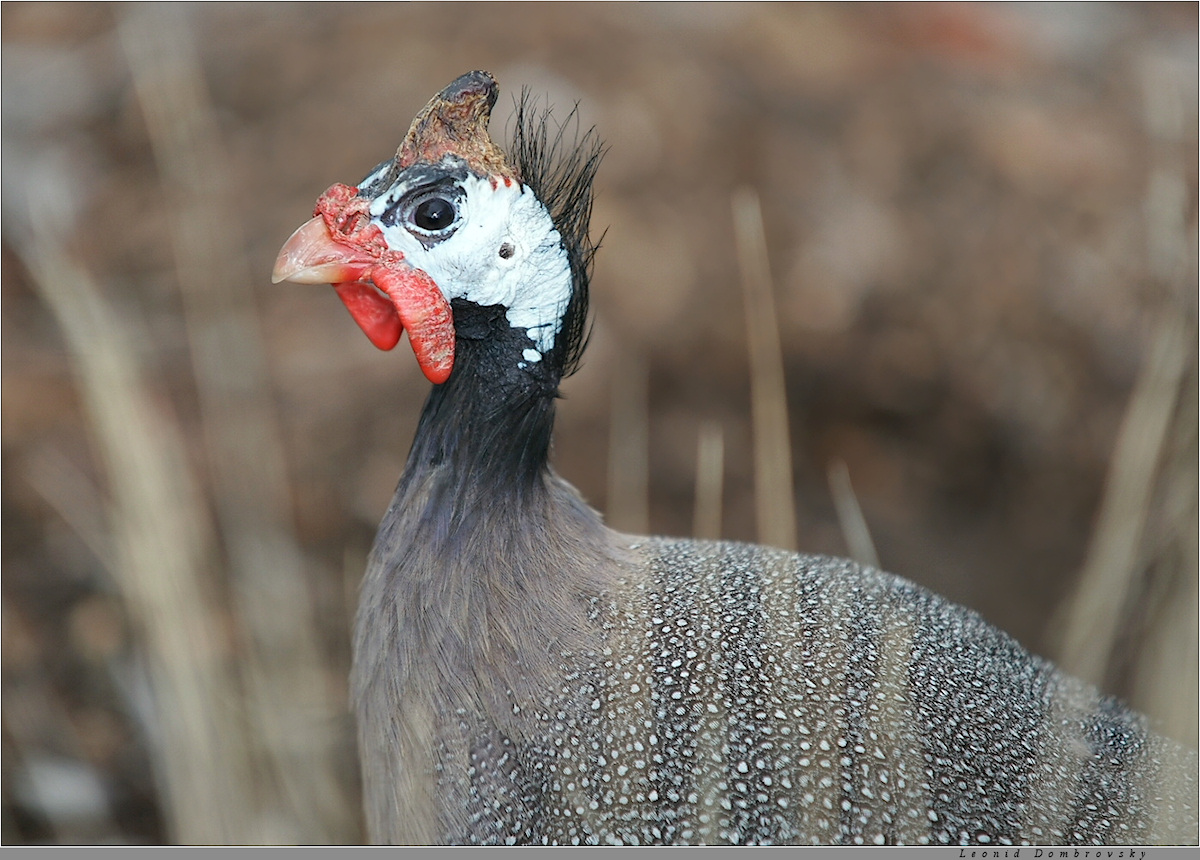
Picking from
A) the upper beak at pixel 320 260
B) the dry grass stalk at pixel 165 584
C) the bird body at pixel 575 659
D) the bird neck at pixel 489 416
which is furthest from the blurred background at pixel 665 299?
the upper beak at pixel 320 260

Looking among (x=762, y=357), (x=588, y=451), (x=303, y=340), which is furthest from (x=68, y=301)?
(x=588, y=451)

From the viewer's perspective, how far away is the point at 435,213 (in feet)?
6.72

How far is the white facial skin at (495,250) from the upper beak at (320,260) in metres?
0.08

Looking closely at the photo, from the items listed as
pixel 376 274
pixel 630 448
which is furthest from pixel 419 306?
pixel 630 448

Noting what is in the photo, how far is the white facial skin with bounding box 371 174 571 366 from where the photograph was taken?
2051mm

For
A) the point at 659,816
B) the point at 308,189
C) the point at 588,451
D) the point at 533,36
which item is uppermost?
the point at 533,36

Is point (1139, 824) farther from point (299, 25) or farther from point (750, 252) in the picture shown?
point (299, 25)

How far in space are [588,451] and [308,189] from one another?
1.78 m

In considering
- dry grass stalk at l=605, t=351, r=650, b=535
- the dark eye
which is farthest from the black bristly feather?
dry grass stalk at l=605, t=351, r=650, b=535

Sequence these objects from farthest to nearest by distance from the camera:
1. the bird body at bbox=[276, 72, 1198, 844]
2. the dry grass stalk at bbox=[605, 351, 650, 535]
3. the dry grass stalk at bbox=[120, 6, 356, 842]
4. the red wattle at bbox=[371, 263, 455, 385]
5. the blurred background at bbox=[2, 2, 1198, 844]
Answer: the dry grass stalk at bbox=[605, 351, 650, 535]
the blurred background at bbox=[2, 2, 1198, 844]
the dry grass stalk at bbox=[120, 6, 356, 842]
the red wattle at bbox=[371, 263, 455, 385]
the bird body at bbox=[276, 72, 1198, 844]

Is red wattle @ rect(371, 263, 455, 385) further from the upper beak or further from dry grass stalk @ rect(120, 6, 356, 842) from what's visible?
dry grass stalk @ rect(120, 6, 356, 842)

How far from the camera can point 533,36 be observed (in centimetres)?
508

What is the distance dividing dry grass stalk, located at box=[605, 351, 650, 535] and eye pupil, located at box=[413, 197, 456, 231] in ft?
5.78

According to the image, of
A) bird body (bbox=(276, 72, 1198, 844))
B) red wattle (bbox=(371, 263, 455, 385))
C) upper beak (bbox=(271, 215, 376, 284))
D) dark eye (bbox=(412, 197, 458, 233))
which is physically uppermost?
dark eye (bbox=(412, 197, 458, 233))
